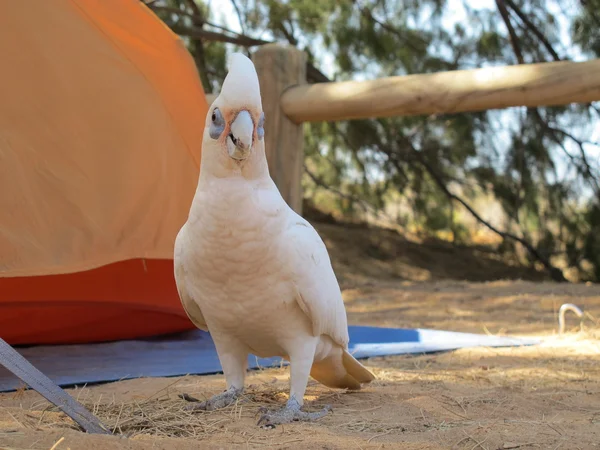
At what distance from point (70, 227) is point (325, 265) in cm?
101

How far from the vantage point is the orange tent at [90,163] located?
236 centimetres

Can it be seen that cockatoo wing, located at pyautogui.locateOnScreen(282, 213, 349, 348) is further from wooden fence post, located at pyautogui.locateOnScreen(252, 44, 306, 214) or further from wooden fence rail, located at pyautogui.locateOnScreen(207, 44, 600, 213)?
wooden fence post, located at pyautogui.locateOnScreen(252, 44, 306, 214)

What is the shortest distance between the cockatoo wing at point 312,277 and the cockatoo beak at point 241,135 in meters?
0.24

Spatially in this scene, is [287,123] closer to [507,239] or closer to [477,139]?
[477,139]

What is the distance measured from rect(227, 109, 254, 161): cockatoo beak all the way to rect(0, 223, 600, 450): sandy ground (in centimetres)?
61

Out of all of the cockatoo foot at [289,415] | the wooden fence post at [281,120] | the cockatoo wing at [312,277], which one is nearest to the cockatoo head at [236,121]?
the cockatoo wing at [312,277]

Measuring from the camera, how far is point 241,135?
1547mm

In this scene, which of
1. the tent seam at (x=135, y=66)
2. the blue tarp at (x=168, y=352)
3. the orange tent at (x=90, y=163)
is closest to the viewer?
the orange tent at (x=90, y=163)

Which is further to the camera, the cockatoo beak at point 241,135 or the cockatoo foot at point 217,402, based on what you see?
the cockatoo foot at point 217,402

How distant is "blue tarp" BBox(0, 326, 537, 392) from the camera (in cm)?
255

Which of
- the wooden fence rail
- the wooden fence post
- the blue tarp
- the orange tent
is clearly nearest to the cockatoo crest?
the orange tent

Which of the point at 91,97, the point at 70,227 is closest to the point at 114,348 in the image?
the point at 70,227

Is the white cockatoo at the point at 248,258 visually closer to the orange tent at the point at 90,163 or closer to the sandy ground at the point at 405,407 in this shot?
the sandy ground at the point at 405,407

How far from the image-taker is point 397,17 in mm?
5844
